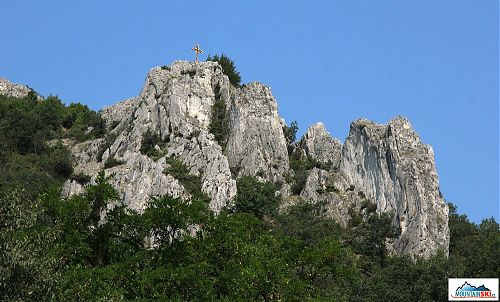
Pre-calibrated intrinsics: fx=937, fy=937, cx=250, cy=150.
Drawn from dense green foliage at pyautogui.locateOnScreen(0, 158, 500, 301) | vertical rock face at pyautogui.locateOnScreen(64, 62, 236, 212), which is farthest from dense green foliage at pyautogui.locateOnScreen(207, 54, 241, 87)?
dense green foliage at pyautogui.locateOnScreen(0, 158, 500, 301)

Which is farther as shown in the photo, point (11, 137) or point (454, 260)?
point (11, 137)

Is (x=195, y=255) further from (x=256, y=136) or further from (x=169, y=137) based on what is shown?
(x=256, y=136)

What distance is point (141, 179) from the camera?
282 ft

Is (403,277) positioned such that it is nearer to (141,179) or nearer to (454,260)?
A: (454,260)

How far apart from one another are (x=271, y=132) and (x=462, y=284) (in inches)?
1794

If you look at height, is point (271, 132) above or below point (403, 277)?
above

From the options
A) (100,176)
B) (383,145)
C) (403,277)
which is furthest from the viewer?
(383,145)

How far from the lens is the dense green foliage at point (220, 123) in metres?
99.5

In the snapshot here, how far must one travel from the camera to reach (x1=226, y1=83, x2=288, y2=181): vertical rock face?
95.9m

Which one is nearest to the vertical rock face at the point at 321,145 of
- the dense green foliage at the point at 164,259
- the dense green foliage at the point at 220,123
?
the dense green foliage at the point at 220,123

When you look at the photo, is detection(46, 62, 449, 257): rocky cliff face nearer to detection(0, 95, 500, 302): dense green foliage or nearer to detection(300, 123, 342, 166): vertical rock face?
detection(300, 123, 342, 166): vertical rock face

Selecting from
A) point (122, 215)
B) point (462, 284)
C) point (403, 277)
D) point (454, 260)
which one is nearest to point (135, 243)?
point (122, 215)

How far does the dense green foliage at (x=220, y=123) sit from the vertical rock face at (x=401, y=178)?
1272cm

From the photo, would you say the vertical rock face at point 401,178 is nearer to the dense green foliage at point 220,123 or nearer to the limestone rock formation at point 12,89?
the dense green foliage at point 220,123
